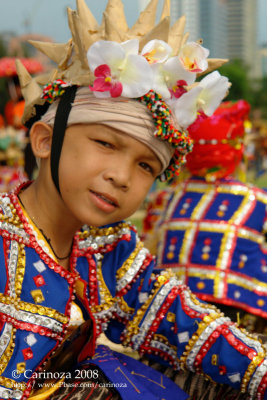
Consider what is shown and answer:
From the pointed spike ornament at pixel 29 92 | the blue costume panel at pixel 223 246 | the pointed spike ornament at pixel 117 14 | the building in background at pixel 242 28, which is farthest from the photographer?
the building in background at pixel 242 28

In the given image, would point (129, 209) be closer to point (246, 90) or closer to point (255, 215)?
point (255, 215)

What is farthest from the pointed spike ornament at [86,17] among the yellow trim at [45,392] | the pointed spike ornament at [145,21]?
the yellow trim at [45,392]

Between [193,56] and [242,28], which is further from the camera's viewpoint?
[242,28]

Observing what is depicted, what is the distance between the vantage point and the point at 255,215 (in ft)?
10.3

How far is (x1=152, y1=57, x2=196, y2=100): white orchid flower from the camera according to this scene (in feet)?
5.14

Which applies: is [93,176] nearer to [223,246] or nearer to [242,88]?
[223,246]

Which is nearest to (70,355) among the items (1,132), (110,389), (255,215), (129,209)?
(110,389)

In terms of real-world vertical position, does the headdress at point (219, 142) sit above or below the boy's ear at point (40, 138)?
below

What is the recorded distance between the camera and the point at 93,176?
150 centimetres

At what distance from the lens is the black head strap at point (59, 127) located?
1.58m

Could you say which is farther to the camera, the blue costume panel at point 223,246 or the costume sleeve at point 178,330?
the blue costume panel at point 223,246

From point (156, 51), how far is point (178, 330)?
3.21ft

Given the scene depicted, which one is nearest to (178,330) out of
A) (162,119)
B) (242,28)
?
(162,119)

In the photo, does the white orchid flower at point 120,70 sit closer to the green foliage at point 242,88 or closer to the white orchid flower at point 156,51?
the white orchid flower at point 156,51
